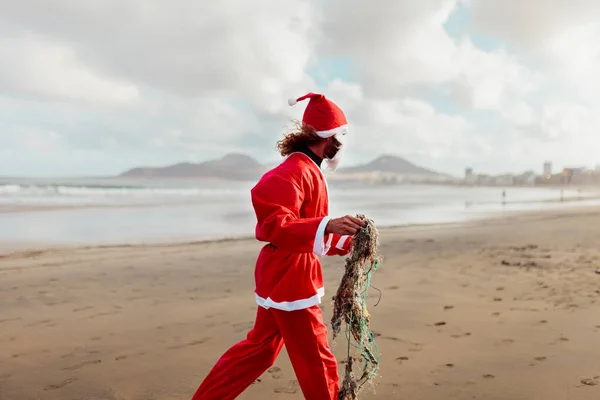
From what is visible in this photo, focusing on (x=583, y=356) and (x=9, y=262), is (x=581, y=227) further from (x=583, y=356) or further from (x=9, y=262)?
(x=9, y=262)

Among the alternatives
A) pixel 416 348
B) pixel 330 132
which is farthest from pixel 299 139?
pixel 416 348

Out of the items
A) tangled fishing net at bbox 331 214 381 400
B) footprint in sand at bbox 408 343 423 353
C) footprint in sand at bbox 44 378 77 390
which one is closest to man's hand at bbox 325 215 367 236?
tangled fishing net at bbox 331 214 381 400

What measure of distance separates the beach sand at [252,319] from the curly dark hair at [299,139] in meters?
1.77

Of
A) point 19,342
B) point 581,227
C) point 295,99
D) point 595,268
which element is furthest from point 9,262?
point 581,227

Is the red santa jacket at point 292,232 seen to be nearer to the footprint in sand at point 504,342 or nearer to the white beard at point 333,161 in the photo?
the white beard at point 333,161

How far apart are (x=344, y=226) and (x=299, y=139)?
1.88 ft

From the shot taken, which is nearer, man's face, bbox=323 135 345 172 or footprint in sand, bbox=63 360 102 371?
man's face, bbox=323 135 345 172

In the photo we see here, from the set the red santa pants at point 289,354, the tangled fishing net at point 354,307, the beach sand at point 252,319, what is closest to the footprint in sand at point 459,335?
the beach sand at point 252,319

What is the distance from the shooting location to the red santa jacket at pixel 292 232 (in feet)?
6.80

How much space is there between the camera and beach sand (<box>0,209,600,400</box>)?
3414mm

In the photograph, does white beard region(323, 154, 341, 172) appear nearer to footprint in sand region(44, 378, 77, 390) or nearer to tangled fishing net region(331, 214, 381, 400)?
tangled fishing net region(331, 214, 381, 400)

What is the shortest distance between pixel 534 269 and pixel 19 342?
22.5 ft

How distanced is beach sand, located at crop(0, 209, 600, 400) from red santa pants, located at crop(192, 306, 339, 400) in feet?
3.16

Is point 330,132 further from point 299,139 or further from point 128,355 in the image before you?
point 128,355
